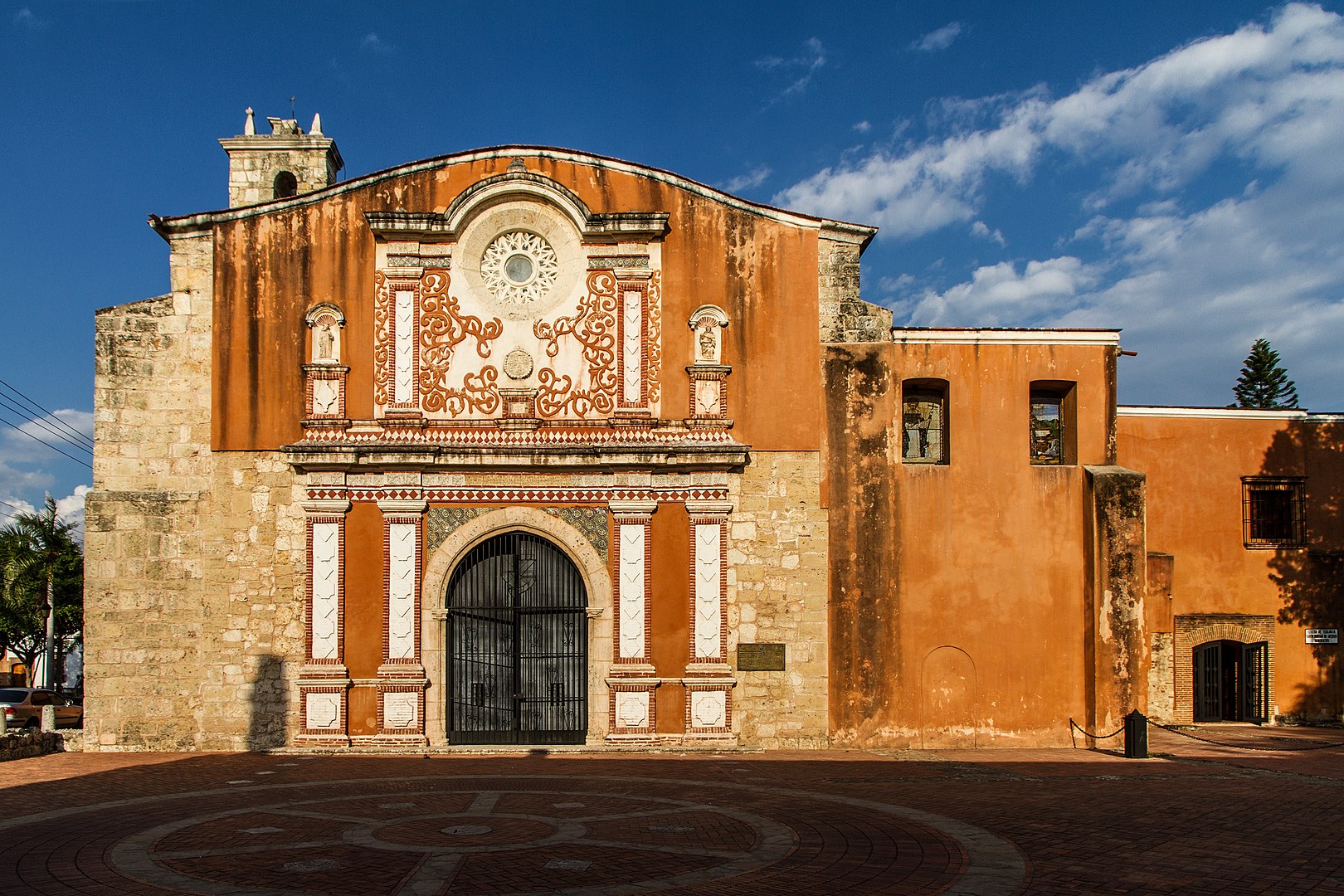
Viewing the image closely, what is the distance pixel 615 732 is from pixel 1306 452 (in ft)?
52.5

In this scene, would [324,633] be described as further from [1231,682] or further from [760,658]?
[1231,682]

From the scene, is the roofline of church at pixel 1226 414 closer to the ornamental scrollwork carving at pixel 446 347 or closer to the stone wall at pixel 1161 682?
the stone wall at pixel 1161 682

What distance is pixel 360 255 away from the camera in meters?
18.5

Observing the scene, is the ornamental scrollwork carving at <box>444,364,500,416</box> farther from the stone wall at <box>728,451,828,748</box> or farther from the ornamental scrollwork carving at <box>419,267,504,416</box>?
the stone wall at <box>728,451,828,748</box>

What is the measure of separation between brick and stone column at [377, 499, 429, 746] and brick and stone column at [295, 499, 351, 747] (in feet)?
2.22

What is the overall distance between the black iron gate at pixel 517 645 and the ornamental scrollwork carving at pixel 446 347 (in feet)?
8.21

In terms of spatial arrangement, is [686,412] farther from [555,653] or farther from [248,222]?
[248,222]

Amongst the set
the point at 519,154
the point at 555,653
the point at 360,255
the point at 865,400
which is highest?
the point at 519,154

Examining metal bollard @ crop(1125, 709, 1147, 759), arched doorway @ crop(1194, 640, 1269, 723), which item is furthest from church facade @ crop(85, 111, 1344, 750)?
arched doorway @ crop(1194, 640, 1269, 723)

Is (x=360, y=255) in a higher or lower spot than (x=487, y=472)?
higher

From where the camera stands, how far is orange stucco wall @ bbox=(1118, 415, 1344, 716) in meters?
22.1

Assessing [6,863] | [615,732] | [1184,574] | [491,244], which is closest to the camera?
[6,863]

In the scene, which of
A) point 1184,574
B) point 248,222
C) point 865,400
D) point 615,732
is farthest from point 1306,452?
point 248,222

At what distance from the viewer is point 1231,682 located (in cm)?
2239
